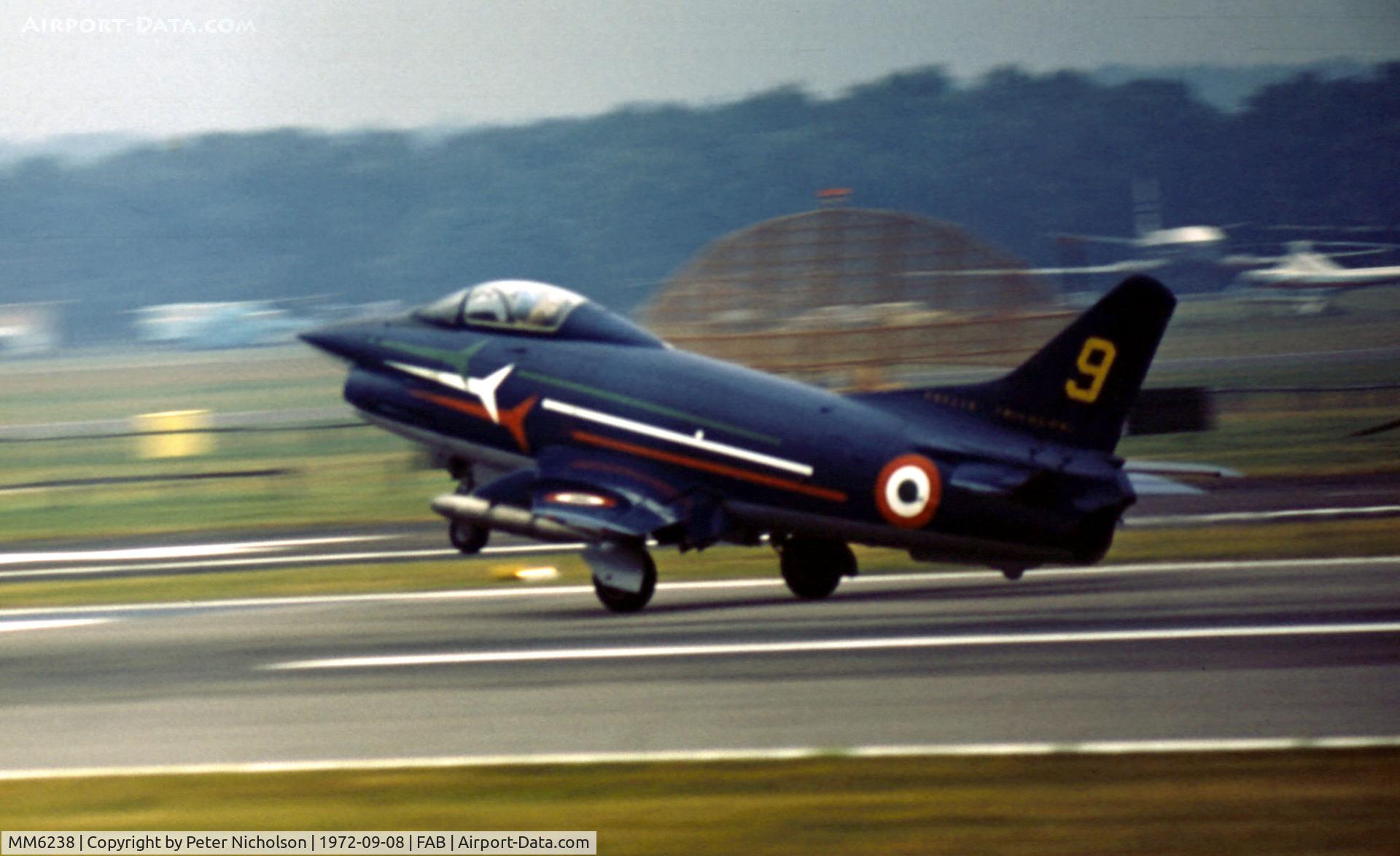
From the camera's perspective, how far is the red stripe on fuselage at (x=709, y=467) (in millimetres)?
17062

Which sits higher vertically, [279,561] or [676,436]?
[676,436]

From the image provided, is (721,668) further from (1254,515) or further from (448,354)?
(1254,515)

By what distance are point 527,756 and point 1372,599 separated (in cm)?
869

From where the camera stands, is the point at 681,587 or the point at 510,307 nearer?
the point at 510,307

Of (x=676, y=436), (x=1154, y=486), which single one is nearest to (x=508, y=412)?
(x=676, y=436)

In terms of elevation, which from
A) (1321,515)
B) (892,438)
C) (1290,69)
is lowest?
(1321,515)

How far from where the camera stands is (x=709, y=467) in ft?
58.3

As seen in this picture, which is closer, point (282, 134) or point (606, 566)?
point (606, 566)

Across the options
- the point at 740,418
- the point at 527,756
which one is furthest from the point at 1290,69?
the point at 527,756

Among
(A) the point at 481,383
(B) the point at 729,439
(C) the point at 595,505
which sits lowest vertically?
(C) the point at 595,505

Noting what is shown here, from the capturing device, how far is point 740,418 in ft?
57.7

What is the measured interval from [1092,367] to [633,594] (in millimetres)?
5022

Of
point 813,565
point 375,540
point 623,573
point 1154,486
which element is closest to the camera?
point 1154,486

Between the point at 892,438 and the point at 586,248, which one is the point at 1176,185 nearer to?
the point at 586,248
